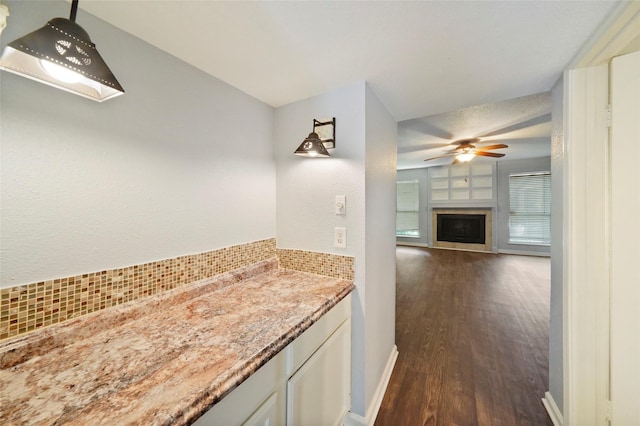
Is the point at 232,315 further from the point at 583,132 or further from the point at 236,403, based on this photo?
the point at 583,132

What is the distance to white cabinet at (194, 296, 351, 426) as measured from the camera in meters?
0.70

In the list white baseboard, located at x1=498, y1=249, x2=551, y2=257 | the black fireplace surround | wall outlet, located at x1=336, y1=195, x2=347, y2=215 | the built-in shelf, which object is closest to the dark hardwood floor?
wall outlet, located at x1=336, y1=195, x2=347, y2=215

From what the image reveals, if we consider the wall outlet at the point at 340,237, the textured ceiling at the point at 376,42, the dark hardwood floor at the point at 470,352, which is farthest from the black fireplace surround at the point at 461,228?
the wall outlet at the point at 340,237

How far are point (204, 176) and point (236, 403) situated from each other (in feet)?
3.52

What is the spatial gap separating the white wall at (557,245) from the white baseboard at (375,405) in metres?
1.03

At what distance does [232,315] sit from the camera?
100 centimetres

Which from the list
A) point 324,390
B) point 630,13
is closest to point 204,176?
point 324,390

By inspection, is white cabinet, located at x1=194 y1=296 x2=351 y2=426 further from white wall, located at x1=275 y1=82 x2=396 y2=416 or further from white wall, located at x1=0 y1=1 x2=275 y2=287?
white wall, located at x1=0 y1=1 x2=275 y2=287

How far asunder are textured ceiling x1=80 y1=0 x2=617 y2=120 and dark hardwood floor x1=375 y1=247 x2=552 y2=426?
2.16 m

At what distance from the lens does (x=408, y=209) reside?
693cm

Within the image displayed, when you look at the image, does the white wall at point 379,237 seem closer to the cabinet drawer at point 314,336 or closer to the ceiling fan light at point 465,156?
the cabinet drawer at point 314,336

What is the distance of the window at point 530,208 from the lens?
17.3 feet

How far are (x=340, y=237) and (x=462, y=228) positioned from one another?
20.1 ft

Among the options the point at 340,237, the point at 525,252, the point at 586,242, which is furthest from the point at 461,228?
the point at 340,237
